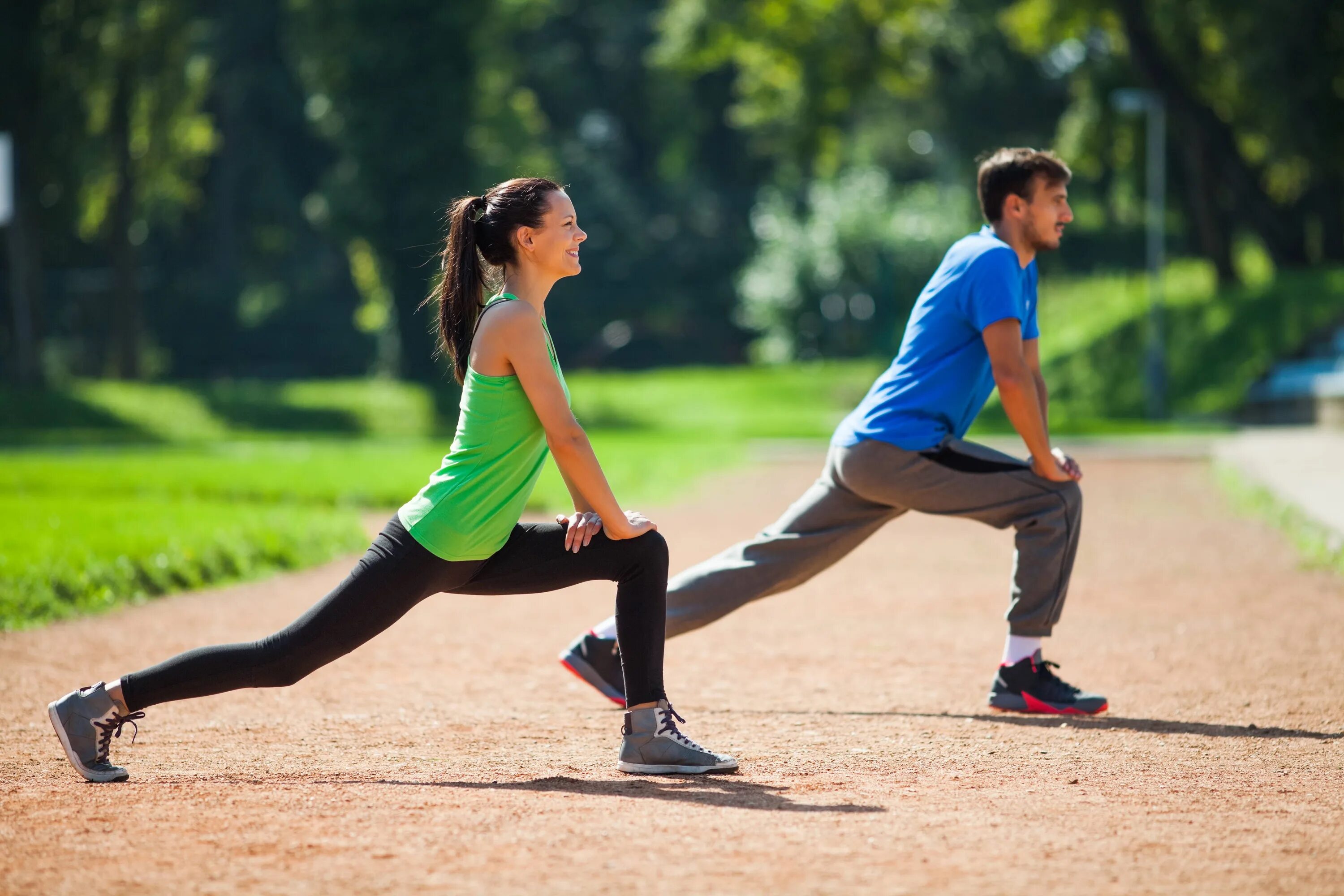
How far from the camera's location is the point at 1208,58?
31.8m

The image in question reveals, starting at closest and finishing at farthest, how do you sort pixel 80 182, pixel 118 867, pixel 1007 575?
pixel 118 867 < pixel 1007 575 < pixel 80 182

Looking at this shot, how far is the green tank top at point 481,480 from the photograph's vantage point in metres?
4.52

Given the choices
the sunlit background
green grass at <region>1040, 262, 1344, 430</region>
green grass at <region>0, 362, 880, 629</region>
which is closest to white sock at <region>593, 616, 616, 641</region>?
green grass at <region>0, 362, 880, 629</region>

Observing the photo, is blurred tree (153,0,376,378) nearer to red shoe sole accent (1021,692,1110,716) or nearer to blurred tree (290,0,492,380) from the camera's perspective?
blurred tree (290,0,492,380)

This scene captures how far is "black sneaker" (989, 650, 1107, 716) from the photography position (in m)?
5.67

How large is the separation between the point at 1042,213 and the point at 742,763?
2.23m

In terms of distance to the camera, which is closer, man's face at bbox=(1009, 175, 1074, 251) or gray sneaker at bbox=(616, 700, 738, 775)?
gray sneaker at bbox=(616, 700, 738, 775)

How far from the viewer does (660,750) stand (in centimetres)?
468

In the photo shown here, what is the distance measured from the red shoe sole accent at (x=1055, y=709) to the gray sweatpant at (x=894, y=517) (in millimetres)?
225

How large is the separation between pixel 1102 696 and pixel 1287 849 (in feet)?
6.60

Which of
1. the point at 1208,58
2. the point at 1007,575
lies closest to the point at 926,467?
the point at 1007,575

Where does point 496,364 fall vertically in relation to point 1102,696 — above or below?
above

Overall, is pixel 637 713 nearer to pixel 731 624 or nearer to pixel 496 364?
pixel 496 364

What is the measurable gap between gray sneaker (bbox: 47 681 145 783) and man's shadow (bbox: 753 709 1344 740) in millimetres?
2140
